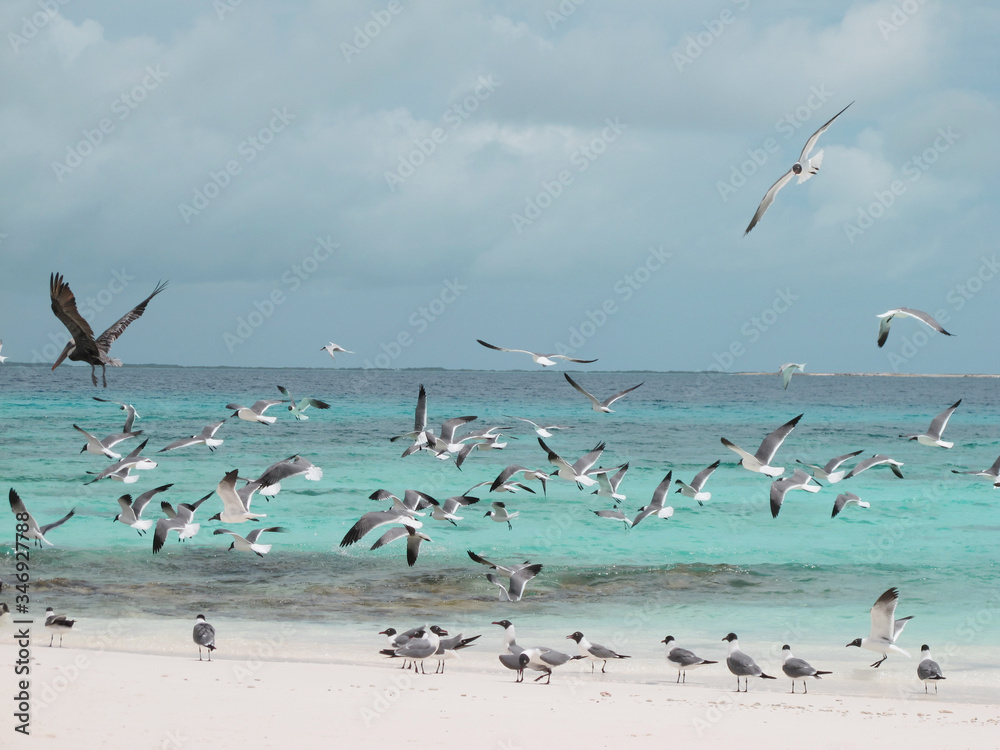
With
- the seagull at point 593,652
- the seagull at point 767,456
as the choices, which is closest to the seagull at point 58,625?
the seagull at point 593,652

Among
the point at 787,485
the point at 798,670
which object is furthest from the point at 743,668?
the point at 787,485

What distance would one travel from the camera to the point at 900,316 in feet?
41.0

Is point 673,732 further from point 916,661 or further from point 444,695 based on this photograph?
point 916,661

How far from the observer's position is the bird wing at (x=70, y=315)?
1110 centimetres

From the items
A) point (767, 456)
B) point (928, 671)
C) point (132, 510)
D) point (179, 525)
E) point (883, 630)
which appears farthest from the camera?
point (132, 510)

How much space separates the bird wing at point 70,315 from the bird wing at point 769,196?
25.3ft

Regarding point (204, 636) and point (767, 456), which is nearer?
point (204, 636)

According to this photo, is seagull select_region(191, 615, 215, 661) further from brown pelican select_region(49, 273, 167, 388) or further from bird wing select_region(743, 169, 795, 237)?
bird wing select_region(743, 169, 795, 237)

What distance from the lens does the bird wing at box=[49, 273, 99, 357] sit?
1110cm

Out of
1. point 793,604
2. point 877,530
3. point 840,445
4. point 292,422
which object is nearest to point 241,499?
point 793,604

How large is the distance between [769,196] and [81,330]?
8372 mm

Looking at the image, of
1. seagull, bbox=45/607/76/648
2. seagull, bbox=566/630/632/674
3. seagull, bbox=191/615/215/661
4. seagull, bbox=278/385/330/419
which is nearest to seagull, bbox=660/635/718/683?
seagull, bbox=566/630/632/674

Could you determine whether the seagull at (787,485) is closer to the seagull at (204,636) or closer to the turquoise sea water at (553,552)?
the turquoise sea water at (553,552)

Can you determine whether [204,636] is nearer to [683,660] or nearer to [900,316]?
[683,660]
